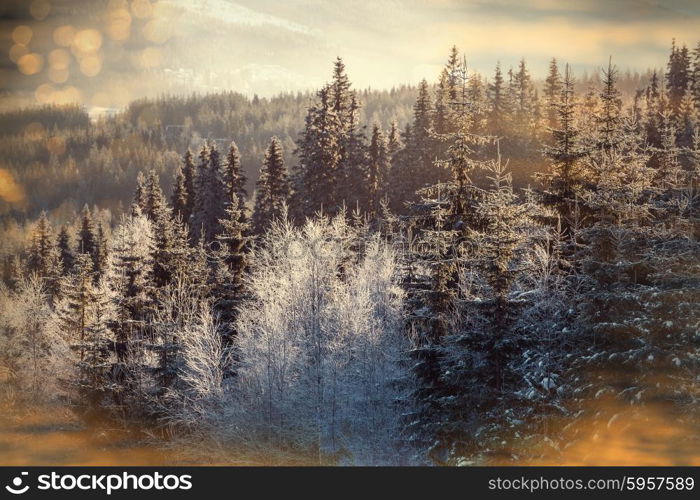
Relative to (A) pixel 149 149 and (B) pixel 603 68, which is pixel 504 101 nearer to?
(B) pixel 603 68

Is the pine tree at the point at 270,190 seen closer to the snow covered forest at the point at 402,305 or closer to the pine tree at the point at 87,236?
the snow covered forest at the point at 402,305

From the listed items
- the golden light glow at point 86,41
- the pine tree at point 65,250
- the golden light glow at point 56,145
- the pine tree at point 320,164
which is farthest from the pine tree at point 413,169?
the golden light glow at point 56,145

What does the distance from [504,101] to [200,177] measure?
106ft

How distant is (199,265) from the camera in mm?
34625

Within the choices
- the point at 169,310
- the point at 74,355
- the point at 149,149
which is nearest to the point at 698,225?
the point at 169,310

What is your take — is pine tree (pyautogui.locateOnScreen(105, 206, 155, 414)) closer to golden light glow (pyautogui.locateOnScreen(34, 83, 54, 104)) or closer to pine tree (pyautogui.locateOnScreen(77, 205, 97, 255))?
golden light glow (pyautogui.locateOnScreen(34, 83, 54, 104))

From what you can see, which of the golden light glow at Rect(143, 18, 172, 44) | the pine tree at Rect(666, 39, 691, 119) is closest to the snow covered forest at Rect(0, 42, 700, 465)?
the golden light glow at Rect(143, 18, 172, 44)

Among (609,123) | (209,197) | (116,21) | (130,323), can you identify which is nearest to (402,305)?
(609,123)

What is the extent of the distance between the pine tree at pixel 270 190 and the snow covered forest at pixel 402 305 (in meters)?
0.24

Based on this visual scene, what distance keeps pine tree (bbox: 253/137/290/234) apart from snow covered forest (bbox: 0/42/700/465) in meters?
0.24

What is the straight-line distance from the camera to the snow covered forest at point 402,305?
1722 cm

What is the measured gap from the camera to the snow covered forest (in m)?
17.2

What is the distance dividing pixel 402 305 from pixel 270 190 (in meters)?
24.0

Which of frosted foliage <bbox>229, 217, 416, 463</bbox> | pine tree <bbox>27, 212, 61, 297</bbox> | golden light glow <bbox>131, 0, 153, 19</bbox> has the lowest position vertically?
frosted foliage <bbox>229, 217, 416, 463</bbox>
